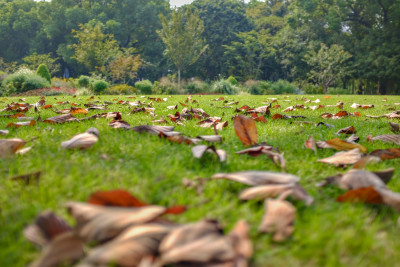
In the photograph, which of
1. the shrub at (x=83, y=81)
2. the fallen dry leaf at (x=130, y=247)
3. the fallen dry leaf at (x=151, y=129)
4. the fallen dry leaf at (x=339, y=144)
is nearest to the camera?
the fallen dry leaf at (x=130, y=247)

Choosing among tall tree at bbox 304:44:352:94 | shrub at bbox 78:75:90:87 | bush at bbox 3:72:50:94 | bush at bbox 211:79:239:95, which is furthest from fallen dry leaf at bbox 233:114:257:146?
tall tree at bbox 304:44:352:94

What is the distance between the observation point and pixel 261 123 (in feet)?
9.50

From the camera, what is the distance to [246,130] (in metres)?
1.75

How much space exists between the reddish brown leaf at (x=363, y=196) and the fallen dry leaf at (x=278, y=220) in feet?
1.05

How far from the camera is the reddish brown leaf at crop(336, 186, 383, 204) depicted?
0.97 m

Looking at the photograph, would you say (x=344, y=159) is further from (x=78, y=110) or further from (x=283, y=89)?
(x=283, y=89)

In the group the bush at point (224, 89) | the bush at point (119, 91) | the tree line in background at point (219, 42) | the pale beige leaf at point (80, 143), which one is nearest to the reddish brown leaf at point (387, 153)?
the pale beige leaf at point (80, 143)

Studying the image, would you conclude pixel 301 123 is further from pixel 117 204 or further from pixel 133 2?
pixel 133 2

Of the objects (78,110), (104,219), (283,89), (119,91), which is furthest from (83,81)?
(104,219)

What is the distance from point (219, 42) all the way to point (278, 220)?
41100 mm

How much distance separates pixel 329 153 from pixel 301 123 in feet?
4.10

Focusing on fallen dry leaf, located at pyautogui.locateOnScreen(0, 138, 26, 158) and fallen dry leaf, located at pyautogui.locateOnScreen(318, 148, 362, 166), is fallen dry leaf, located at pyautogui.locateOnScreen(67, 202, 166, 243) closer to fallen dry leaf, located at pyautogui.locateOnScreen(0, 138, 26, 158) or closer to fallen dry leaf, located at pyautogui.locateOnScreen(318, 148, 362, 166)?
fallen dry leaf, located at pyautogui.locateOnScreen(0, 138, 26, 158)

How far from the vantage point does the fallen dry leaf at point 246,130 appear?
1737 millimetres

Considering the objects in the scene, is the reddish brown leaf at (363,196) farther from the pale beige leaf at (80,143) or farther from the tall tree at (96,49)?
the tall tree at (96,49)
